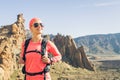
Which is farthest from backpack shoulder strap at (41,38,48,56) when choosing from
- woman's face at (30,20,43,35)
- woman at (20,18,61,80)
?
woman's face at (30,20,43,35)

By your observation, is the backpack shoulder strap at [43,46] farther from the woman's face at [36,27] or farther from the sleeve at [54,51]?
the woman's face at [36,27]

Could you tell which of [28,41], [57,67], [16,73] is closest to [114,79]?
[57,67]

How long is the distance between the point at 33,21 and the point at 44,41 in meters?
0.76

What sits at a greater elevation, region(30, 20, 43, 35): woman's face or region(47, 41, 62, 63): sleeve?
region(30, 20, 43, 35): woman's face

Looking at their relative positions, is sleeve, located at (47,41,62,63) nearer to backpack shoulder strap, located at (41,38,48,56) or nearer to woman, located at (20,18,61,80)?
woman, located at (20,18,61,80)

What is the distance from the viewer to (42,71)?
12281 millimetres

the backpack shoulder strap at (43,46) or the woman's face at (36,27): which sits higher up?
the woman's face at (36,27)

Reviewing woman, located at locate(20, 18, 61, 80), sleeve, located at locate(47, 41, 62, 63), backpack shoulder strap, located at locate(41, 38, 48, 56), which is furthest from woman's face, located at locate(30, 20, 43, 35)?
sleeve, located at locate(47, 41, 62, 63)

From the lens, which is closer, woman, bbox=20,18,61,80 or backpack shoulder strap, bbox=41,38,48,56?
woman, bbox=20,18,61,80

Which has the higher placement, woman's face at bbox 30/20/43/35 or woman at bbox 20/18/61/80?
woman's face at bbox 30/20/43/35

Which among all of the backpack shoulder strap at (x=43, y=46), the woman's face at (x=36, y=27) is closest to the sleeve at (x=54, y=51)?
the backpack shoulder strap at (x=43, y=46)

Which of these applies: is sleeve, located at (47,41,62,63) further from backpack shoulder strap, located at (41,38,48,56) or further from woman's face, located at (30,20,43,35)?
woman's face, located at (30,20,43,35)

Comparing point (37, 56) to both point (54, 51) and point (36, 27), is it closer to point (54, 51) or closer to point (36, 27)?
point (54, 51)

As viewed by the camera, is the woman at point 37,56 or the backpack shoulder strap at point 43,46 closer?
the woman at point 37,56
